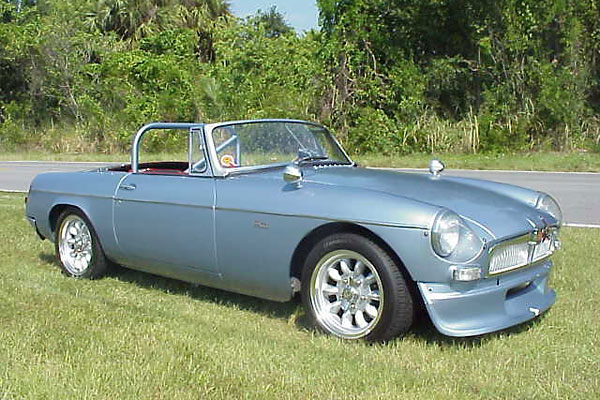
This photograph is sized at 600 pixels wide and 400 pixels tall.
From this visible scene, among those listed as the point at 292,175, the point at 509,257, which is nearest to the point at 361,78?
the point at 292,175

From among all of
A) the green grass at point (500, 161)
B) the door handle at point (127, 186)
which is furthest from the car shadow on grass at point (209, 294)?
the green grass at point (500, 161)

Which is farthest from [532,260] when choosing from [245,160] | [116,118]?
[116,118]

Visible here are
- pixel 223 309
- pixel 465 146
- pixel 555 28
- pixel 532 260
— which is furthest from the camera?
pixel 555 28

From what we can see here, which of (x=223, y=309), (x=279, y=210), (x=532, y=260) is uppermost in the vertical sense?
(x=279, y=210)

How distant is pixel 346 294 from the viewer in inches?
171

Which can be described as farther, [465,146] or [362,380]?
[465,146]

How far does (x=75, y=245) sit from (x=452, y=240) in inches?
137

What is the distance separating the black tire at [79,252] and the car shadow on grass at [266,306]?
0.64 feet

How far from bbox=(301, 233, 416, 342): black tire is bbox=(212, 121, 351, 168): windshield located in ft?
3.70

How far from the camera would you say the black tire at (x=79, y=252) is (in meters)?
5.88

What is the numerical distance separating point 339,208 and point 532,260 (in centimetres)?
122

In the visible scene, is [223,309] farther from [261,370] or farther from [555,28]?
[555,28]

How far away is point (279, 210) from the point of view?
4539mm

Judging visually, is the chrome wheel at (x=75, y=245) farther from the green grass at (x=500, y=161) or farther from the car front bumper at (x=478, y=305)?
the green grass at (x=500, y=161)
